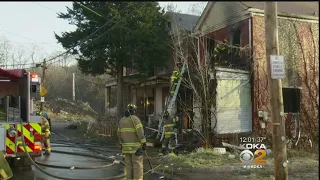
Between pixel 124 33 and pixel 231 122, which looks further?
pixel 124 33

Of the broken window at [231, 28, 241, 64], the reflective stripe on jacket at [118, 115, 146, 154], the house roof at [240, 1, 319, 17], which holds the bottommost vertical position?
the reflective stripe on jacket at [118, 115, 146, 154]

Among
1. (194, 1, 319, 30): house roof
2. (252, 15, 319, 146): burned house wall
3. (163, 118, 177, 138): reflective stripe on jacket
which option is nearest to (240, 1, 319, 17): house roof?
(194, 1, 319, 30): house roof

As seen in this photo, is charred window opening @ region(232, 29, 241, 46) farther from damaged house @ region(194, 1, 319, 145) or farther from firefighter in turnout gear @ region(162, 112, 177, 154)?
firefighter in turnout gear @ region(162, 112, 177, 154)

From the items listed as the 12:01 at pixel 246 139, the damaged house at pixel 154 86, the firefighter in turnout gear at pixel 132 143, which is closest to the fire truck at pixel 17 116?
the firefighter in turnout gear at pixel 132 143

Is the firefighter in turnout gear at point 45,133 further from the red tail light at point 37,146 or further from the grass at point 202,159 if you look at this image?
the grass at point 202,159

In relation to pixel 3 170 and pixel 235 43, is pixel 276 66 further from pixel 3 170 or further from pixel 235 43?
pixel 235 43

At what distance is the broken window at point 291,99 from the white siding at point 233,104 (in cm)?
156

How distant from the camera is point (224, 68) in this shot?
14.3 meters

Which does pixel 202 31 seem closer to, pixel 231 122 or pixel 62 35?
pixel 231 122

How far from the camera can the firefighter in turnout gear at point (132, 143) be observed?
768cm

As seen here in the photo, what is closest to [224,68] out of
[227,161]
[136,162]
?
[227,161]

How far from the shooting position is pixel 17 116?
919 centimetres

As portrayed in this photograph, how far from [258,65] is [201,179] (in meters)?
7.56

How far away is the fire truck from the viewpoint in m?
8.76
